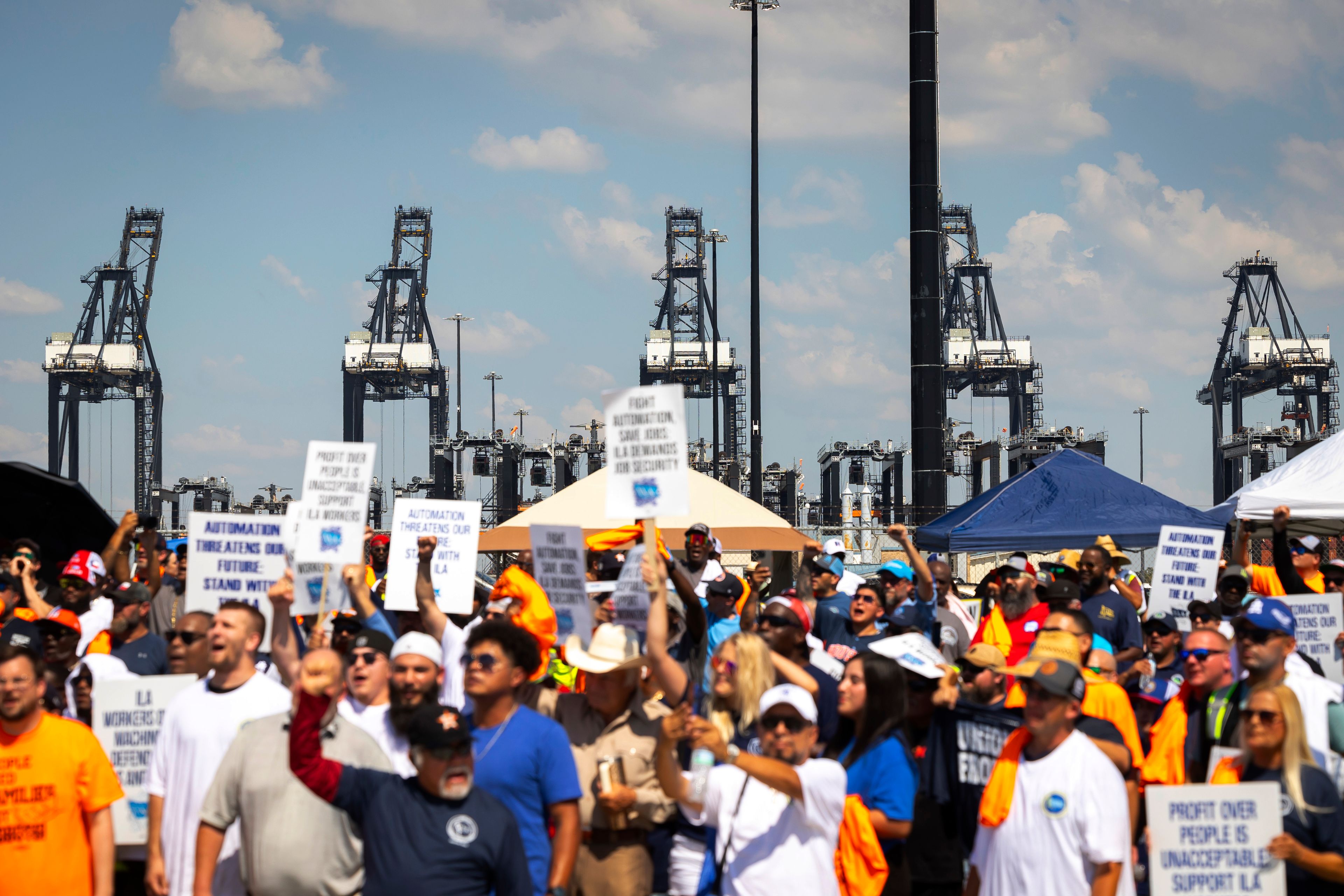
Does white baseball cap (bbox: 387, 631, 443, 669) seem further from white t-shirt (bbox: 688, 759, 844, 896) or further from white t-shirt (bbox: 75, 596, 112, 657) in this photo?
white t-shirt (bbox: 75, 596, 112, 657)

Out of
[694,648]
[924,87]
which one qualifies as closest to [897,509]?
[924,87]

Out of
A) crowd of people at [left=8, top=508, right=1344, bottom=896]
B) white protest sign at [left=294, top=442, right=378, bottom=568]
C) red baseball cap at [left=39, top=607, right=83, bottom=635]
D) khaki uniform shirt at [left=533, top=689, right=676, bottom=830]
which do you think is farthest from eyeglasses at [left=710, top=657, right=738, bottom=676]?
red baseball cap at [left=39, top=607, right=83, bottom=635]

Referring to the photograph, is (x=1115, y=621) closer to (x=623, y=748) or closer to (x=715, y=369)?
(x=623, y=748)

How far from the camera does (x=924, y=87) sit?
18766 millimetres

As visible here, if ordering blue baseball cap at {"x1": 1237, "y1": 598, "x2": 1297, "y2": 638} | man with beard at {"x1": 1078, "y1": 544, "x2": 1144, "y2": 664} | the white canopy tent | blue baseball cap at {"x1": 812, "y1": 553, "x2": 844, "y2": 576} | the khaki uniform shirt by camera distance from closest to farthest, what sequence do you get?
the khaki uniform shirt < blue baseball cap at {"x1": 1237, "y1": 598, "x2": 1297, "y2": 638} < man with beard at {"x1": 1078, "y1": 544, "x2": 1144, "y2": 664} < blue baseball cap at {"x1": 812, "y1": 553, "x2": 844, "y2": 576} < the white canopy tent

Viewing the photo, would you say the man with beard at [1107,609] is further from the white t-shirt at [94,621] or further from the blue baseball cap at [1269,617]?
the white t-shirt at [94,621]

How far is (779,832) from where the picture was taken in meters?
4.30

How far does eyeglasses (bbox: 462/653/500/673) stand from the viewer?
4.46m

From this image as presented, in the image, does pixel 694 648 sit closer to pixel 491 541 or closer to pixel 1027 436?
pixel 491 541

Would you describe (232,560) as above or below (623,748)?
above

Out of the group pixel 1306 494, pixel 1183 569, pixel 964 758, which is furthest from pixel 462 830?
pixel 1306 494

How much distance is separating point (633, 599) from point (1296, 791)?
7.75 ft

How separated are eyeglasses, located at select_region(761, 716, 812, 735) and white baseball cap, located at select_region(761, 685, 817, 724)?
2cm

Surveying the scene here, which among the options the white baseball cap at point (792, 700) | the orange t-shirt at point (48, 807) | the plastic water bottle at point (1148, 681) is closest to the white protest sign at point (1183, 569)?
the plastic water bottle at point (1148, 681)
